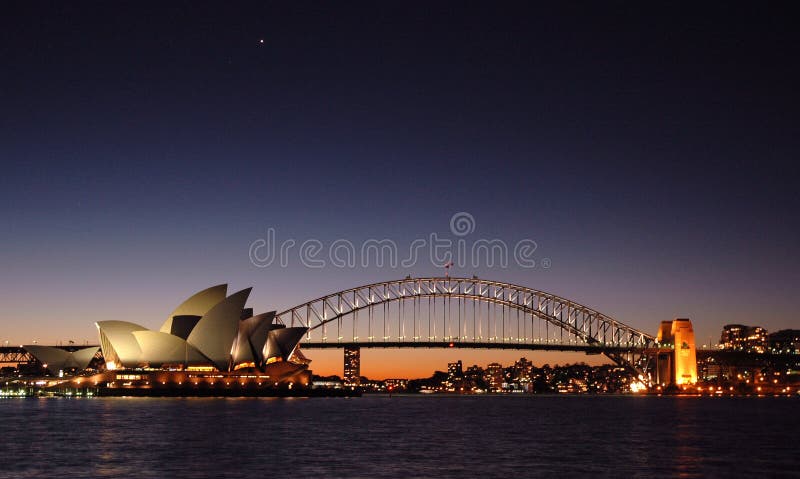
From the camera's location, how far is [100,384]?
117 metres

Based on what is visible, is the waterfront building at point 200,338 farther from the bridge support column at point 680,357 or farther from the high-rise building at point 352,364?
the bridge support column at point 680,357

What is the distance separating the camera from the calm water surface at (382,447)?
113 ft

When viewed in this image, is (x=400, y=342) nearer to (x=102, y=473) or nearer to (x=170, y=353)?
(x=170, y=353)

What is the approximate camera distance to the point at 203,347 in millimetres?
108938

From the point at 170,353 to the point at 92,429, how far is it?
58.5 metres

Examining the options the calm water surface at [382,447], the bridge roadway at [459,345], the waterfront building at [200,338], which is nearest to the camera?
the calm water surface at [382,447]

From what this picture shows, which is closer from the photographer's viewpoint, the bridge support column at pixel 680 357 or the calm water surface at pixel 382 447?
the calm water surface at pixel 382 447

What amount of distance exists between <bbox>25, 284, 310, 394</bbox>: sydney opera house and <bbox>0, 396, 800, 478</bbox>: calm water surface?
39473 millimetres

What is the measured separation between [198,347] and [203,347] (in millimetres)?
605

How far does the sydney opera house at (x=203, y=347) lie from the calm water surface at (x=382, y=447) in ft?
130

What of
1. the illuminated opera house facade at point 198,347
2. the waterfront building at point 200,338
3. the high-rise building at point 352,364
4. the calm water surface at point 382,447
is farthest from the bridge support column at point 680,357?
the calm water surface at point 382,447

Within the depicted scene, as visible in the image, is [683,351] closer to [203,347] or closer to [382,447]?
[203,347]

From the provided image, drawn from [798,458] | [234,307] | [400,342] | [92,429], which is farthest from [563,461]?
[400,342]

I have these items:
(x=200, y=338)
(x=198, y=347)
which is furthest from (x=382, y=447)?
(x=198, y=347)
